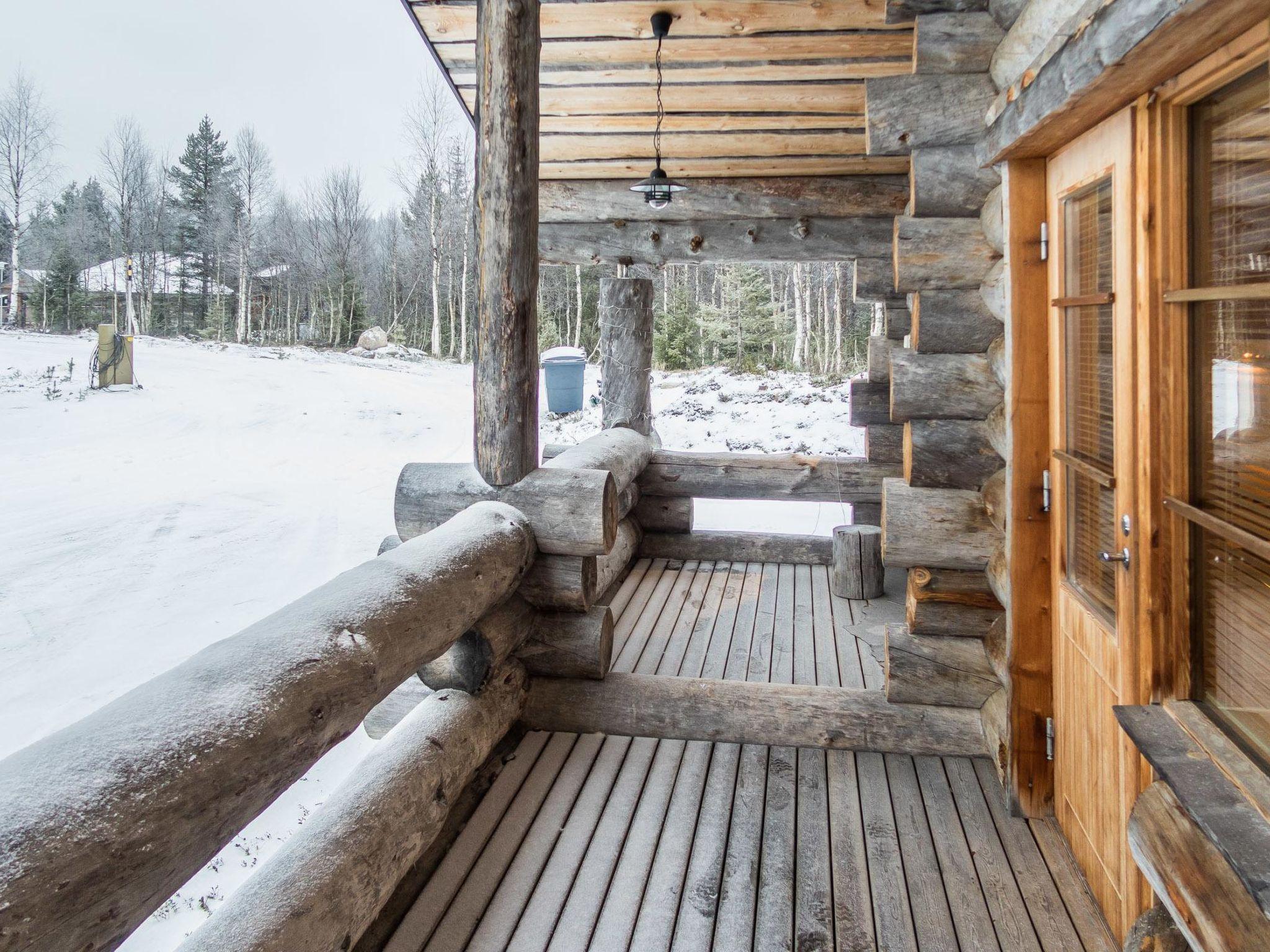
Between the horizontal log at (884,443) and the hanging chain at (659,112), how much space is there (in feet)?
8.14

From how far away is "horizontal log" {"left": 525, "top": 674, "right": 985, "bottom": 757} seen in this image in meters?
3.19

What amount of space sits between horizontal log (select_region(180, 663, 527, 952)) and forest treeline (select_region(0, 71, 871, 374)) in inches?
717

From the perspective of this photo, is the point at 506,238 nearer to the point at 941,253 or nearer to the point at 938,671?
the point at 941,253

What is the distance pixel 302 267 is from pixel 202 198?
20.6 feet

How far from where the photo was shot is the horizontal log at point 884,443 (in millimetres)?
6281

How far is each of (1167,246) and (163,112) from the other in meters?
155

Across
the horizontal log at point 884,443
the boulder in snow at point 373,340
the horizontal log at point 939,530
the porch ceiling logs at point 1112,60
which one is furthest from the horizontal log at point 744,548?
the boulder in snow at point 373,340

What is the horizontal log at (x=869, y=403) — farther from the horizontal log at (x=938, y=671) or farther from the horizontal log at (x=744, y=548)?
the horizontal log at (x=938, y=671)

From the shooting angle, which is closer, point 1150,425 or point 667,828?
point 1150,425

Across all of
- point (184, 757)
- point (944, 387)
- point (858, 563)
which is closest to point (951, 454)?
point (944, 387)

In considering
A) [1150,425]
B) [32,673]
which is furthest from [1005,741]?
[32,673]

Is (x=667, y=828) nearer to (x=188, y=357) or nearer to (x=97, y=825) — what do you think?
(x=97, y=825)

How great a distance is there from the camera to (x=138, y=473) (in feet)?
47.6

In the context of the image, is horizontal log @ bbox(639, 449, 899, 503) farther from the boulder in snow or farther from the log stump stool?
the boulder in snow
